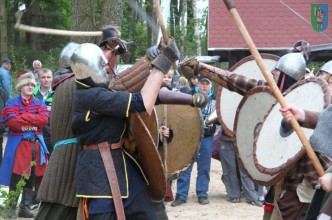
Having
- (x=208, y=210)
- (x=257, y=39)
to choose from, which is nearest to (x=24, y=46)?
(x=257, y=39)

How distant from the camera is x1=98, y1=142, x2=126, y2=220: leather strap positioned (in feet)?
14.6

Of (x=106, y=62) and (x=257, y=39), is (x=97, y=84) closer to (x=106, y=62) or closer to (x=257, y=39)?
(x=106, y=62)

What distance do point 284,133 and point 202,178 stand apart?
4953 mm

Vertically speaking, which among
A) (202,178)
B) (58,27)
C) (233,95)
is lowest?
(202,178)

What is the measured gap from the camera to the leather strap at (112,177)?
4465 millimetres

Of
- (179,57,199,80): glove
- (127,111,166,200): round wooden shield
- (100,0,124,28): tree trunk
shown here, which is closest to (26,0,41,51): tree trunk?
(100,0,124,28): tree trunk

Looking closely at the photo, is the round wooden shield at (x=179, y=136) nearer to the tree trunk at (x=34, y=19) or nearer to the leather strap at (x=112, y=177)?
the leather strap at (x=112, y=177)

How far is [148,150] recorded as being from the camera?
15.3ft

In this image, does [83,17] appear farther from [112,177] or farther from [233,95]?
[112,177]

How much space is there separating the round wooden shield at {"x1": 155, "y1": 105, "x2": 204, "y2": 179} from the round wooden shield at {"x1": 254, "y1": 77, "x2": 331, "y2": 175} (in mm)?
1024

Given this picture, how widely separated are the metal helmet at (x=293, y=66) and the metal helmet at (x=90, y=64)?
1369mm

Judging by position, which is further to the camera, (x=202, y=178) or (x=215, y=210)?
(x=202, y=178)

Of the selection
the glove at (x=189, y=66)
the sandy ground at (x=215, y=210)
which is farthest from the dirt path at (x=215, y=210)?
the glove at (x=189, y=66)

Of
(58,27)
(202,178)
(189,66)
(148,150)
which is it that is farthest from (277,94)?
(58,27)
